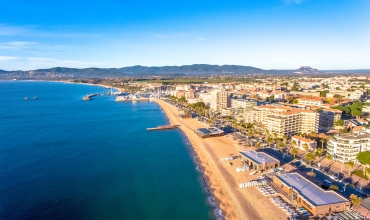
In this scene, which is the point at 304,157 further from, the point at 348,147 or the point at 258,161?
the point at 258,161

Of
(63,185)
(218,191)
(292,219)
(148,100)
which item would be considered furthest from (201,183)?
(148,100)

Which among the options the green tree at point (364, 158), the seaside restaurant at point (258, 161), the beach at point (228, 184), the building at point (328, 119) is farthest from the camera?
the building at point (328, 119)

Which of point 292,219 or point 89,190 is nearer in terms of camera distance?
point 292,219

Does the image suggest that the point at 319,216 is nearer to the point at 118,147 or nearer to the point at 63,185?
the point at 63,185

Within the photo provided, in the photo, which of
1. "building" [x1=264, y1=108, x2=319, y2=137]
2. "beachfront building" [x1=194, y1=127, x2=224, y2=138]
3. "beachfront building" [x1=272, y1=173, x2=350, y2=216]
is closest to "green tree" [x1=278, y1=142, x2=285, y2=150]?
"building" [x1=264, y1=108, x2=319, y2=137]

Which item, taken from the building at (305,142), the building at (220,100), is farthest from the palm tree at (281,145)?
the building at (220,100)

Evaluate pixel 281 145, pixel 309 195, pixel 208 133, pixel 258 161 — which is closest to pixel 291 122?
pixel 281 145

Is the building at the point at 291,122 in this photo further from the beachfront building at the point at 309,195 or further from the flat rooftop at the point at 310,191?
the flat rooftop at the point at 310,191
